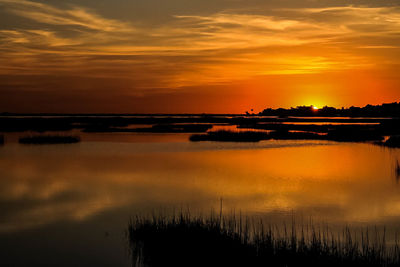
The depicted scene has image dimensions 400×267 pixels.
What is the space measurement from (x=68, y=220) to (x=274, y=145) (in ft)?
Answer: 92.6

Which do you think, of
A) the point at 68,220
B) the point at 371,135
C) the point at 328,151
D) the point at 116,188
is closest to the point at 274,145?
the point at 328,151

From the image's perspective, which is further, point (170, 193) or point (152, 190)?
point (152, 190)

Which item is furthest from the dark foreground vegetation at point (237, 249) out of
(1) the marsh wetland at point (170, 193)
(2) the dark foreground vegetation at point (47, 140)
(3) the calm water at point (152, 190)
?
(2) the dark foreground vegetation at point (47, 140)

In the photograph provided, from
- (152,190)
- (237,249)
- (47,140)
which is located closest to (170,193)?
(152,190)

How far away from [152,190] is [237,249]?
9.60 m

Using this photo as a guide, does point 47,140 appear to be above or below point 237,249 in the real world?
above

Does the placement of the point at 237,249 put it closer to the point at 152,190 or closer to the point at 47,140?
the point at 152,190

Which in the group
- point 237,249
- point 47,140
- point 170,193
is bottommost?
point 170,193

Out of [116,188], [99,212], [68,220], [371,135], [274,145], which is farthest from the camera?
[371,135]

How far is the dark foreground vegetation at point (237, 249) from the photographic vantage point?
932 cm

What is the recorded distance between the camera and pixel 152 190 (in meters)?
19.5

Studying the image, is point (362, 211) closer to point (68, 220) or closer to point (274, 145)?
point (68, 220)

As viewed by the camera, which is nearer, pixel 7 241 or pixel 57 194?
pixel 7 241

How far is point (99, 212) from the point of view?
15.3 metres
